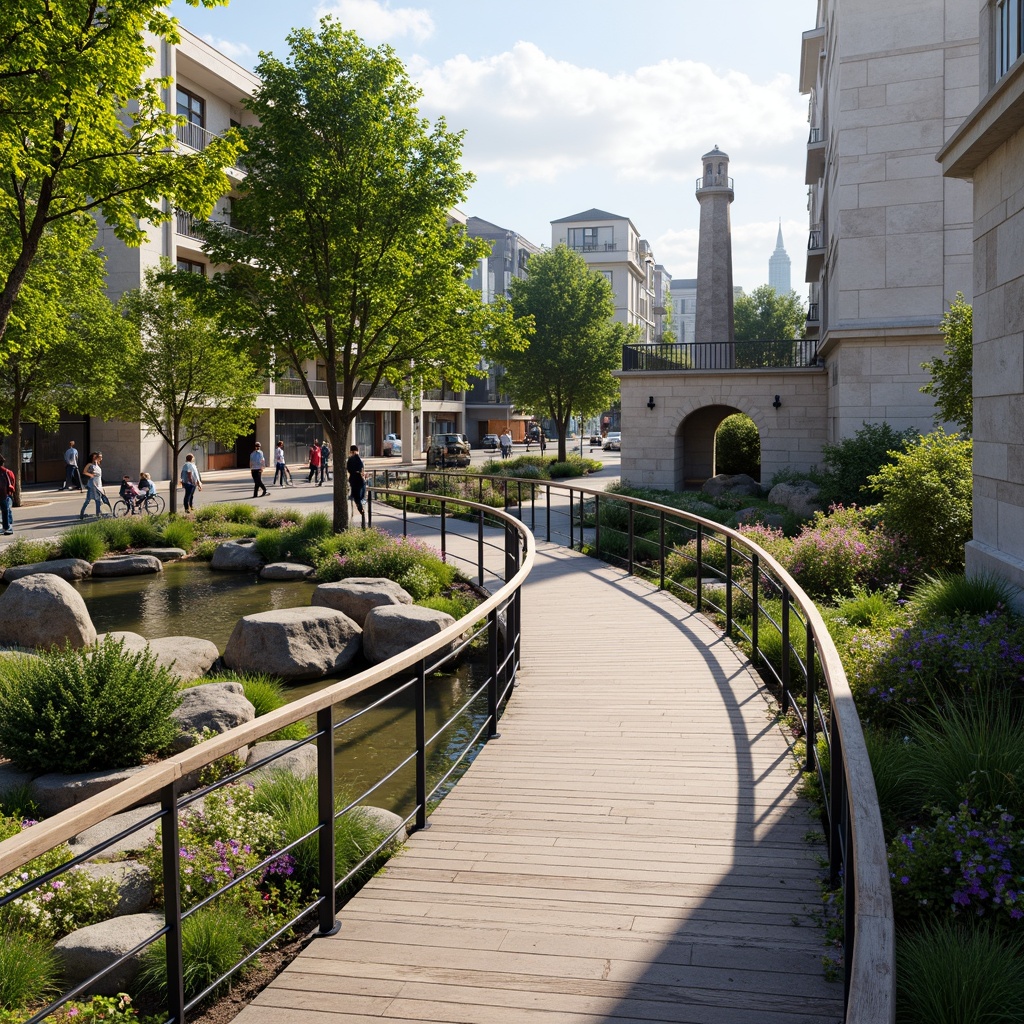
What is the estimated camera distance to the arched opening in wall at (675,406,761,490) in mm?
35281

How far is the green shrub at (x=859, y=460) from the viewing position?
807 inches

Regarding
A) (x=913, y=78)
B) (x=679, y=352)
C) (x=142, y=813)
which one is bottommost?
(x=142, y=813)

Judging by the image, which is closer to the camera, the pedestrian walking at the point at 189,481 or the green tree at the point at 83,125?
the green tree at the point at 83,125

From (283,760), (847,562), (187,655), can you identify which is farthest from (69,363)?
(283,760)

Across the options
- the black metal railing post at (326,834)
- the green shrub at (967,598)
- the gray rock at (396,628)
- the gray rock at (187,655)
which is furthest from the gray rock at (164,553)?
the black metal railing post at (326,834)

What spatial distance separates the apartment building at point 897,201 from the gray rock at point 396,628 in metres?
13.6

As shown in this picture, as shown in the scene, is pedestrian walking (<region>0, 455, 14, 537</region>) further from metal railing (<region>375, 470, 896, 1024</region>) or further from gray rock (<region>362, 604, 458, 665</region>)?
metal railing (<region>375, 470, 896, 1024</region>)

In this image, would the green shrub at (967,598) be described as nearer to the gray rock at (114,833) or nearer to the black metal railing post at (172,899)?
the gray rock at (114,833)

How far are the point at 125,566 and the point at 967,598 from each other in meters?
16.0

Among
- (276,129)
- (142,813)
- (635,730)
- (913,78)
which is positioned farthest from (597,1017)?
(913,78)

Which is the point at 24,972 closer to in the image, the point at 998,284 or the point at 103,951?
the point at 103,951

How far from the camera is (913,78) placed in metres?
22.3

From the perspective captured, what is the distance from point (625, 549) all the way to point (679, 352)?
53.5 ft

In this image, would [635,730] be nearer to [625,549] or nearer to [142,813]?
[142,813]
